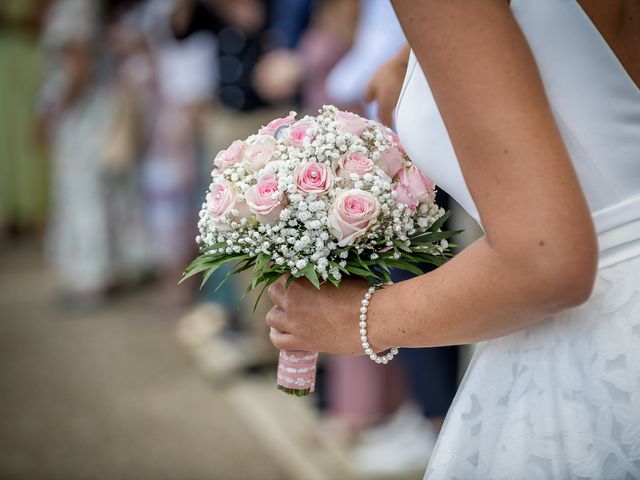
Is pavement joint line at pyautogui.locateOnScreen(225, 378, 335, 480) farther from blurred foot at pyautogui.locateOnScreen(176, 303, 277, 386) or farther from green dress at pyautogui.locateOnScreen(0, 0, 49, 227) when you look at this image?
green dress at pyautogui.locateOnScreen(0, 0, 49, 227)

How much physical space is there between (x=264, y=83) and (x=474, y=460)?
3352 millimetres

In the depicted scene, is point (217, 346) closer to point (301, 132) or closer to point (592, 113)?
point (301, 132)

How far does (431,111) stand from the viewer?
1.16 m

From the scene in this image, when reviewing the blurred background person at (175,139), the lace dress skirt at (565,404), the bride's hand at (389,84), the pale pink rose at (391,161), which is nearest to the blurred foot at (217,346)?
the blurred background person at (175,139)

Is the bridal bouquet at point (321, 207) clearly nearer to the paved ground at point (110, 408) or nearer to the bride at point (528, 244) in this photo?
the bride at point (528, 244)

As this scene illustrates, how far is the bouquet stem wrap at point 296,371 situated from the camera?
1.47m

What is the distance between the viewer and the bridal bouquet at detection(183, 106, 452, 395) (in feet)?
4.12

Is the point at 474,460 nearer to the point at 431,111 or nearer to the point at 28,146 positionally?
the point at 431,111

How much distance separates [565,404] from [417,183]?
458 millimetres

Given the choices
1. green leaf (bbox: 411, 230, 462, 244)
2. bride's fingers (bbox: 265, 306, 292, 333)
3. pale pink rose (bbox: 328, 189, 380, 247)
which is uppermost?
pale pink rose (bbox: 328, 189, 380, 247)

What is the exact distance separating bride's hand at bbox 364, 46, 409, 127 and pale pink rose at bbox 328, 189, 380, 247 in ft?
1.71

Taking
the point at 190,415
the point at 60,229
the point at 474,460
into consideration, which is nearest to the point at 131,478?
the point at 190,415

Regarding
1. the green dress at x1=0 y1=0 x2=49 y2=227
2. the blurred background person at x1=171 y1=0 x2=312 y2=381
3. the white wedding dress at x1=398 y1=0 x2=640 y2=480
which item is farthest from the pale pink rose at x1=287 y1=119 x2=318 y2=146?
the green dress at x1=0 y1=0 x2=49 y2=227

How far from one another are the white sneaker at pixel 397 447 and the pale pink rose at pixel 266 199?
2236mm
